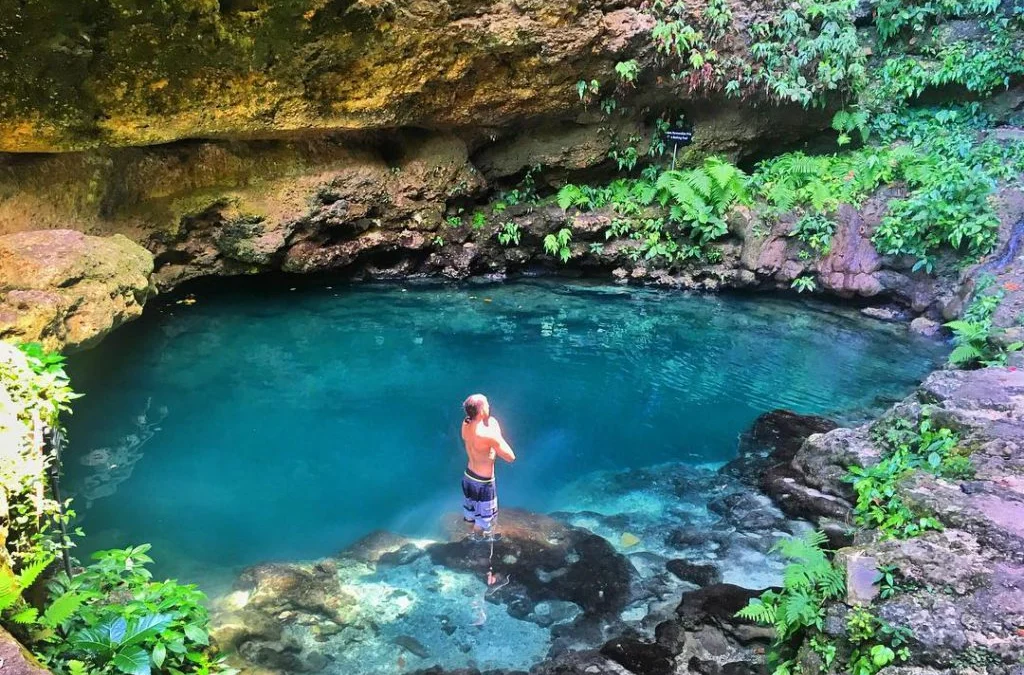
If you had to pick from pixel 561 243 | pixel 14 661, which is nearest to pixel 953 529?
pixel 14 661

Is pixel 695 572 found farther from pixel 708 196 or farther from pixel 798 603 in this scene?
pixel 708 196

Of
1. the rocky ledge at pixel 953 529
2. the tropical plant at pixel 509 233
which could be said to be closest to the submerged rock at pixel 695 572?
the rocky ledge at pixel 953 529

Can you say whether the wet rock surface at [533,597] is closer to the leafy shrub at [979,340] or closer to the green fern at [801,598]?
the green fern at [801,598]

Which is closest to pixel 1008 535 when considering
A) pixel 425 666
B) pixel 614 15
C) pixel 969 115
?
pixel 425 666

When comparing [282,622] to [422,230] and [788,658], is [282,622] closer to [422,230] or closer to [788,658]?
[788,658]

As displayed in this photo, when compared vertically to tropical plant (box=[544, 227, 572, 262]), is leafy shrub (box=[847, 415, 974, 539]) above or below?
below

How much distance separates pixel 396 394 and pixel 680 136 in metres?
7.81

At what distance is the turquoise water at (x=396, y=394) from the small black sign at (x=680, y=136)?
3.08m

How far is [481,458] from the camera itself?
5727 millimetres

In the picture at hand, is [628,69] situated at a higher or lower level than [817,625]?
higher

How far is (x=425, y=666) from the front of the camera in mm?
4617

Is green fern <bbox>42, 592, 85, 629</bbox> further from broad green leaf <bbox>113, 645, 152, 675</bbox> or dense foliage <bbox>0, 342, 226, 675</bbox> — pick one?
broad green leaf <bbox>113, 645, 152, 675</bbox>

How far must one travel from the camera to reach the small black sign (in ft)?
43.2

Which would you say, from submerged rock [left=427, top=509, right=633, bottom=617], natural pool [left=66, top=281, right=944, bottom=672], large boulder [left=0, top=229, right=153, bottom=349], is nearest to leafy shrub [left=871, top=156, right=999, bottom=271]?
natural pool [left=66, top=281, right=944, bottom=672]
